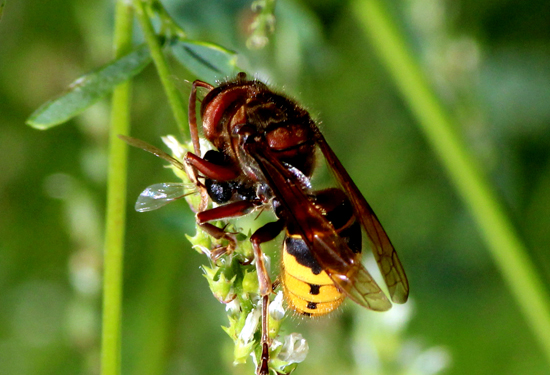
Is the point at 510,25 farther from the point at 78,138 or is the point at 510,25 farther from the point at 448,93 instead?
the point at 78,138

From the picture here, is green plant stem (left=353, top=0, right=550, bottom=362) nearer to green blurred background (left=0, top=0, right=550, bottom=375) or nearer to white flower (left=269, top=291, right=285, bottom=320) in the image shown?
green blurred background (left=0, top=0, right=550, bottom=375)

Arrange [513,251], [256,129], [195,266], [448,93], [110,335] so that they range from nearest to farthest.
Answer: [110,335] → [256,129] → [513,251] → [448,93] → [195,266]

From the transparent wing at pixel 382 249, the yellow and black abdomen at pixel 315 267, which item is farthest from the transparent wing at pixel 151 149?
the transparent wing at pixel 382 249

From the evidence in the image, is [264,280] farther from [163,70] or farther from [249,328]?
[163,70]

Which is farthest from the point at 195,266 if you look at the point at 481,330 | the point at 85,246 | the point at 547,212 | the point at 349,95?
the point at 547,212

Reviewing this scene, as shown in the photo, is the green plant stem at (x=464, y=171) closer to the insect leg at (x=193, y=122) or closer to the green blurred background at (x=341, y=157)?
the green blurred background at (x=341, y=157)

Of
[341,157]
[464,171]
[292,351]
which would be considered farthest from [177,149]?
[341,157]

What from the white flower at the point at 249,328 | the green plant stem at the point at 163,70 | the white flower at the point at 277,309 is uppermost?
the green plant stem at the point at 163,70
